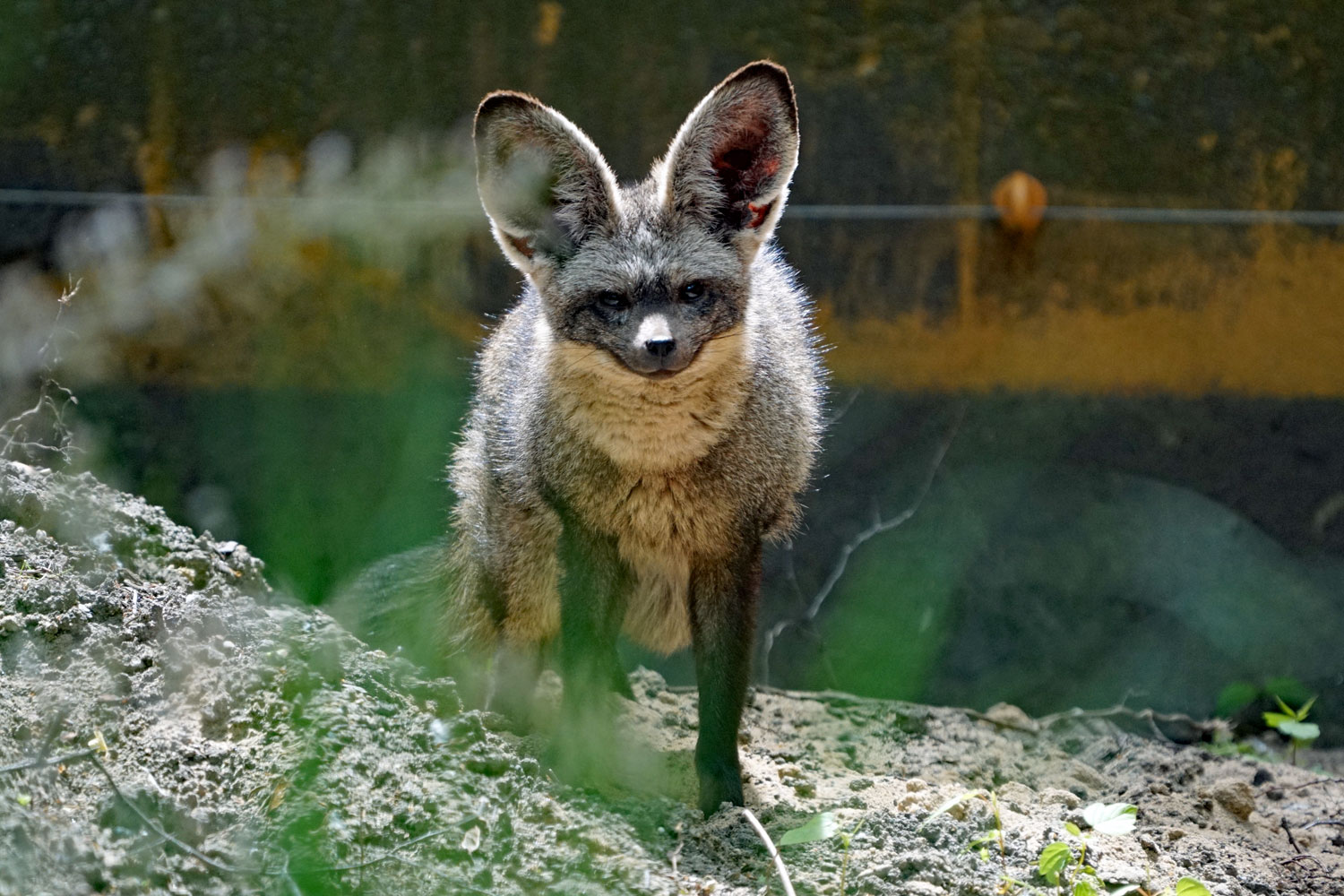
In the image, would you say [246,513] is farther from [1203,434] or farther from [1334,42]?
[1334,42]

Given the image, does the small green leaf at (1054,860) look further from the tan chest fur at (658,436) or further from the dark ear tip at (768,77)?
the dark ear tip at (768,77)

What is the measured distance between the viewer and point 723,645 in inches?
141

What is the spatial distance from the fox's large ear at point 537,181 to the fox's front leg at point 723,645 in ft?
3.69

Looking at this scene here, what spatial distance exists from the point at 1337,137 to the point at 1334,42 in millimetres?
442

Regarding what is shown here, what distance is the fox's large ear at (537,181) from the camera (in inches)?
136

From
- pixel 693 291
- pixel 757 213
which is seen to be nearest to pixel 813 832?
pixel 693 291

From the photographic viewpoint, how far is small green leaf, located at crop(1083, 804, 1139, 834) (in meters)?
2.79

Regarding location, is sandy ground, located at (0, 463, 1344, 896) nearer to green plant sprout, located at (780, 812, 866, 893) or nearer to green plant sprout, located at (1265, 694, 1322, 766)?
green plant sprout, located at (780, 812, 866, 893)


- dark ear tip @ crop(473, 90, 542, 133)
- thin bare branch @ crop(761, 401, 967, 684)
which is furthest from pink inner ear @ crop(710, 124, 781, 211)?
thin bare branch @ crop(761, 401, 967, 684)

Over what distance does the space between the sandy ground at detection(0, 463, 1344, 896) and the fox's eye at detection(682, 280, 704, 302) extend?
1389mm

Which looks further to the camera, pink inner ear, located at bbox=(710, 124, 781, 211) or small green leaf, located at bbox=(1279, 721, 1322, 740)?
small green leaf, located at bbox=(1279, 721, 1322, 740)

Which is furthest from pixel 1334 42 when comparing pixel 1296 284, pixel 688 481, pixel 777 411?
pixel 688 481

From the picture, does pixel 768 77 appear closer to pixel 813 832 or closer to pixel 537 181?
pixel 537 181

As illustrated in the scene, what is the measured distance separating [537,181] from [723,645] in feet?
5.09
